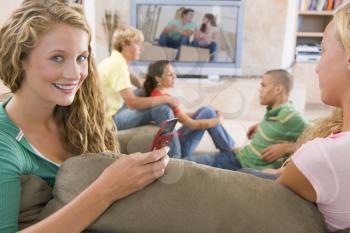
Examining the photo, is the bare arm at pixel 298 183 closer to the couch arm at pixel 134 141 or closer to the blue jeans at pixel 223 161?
the couch arm at pixel 134 141

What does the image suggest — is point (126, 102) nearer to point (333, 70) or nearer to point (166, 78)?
point (166, 78)

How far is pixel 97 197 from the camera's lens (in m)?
0.70

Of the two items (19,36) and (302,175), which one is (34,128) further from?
(302,175)

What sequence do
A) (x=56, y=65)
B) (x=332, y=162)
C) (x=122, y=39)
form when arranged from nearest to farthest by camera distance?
(x=332, y=162)
(x=56, y=65)
(x=122, y=39)

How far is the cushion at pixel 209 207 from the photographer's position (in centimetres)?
66

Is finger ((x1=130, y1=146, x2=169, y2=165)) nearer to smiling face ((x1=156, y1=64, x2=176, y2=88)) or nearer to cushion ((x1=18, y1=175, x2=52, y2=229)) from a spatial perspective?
cushion ((x1=18, y1=175, x2=52, y2=229))

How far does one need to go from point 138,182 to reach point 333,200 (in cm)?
31

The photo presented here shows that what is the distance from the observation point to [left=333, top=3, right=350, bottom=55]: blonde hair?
2.35ft

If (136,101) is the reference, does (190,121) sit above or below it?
below

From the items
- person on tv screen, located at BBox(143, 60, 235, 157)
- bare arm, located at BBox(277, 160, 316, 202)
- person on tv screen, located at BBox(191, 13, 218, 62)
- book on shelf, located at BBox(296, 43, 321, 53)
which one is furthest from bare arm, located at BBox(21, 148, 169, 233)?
book on shelf, located at BBox(296, 43, 321, 53)

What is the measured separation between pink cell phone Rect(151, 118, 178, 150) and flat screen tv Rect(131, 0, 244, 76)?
3.28m

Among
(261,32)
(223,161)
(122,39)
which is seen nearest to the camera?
(223,161)

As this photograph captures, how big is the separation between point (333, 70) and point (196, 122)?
5.57 feet

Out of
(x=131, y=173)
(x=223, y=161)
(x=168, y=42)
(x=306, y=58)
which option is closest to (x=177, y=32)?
(x=168, y=42)
